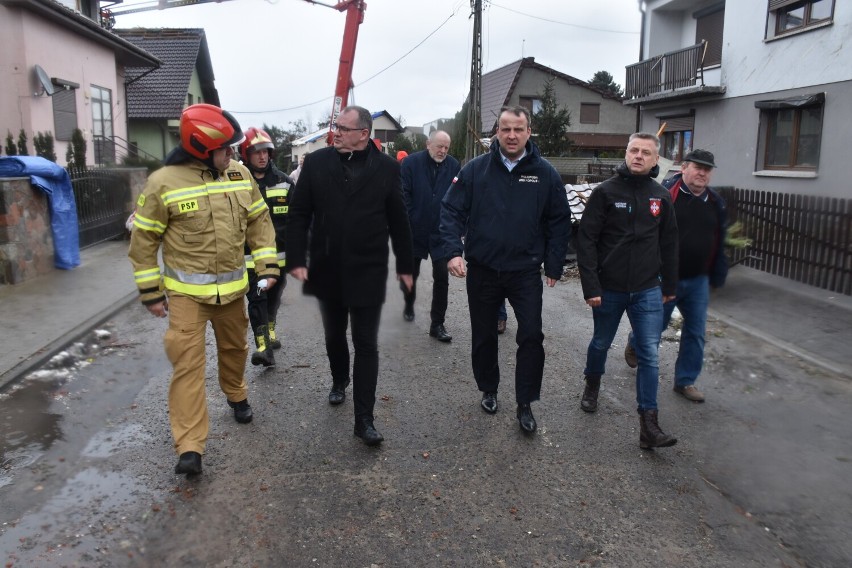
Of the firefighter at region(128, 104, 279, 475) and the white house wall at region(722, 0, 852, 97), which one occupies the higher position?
the white house wall at region(722, 0, 852, 97)

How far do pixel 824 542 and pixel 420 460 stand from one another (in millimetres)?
2086

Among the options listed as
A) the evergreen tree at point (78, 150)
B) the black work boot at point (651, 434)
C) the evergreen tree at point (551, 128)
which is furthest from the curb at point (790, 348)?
the evergreen tree at point (551, 128)

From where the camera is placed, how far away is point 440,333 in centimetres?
671

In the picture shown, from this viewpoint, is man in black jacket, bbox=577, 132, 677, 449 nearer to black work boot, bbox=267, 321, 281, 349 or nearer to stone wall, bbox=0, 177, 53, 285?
black work boot, bbox=267, 321, 281, 349

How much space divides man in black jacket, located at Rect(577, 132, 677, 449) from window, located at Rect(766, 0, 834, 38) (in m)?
12.5

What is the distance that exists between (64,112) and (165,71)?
13553 mm

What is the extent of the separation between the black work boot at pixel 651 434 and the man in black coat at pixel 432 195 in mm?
2796

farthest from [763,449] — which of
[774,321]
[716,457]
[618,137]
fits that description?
[618,137]

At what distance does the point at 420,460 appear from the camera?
13.3 feet

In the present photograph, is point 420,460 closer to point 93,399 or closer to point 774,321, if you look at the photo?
point 93,399

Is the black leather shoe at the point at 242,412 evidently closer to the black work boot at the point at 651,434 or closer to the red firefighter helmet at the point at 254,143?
the red firefighter helmet at the point at 254,143

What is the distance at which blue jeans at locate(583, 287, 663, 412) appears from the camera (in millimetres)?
4289

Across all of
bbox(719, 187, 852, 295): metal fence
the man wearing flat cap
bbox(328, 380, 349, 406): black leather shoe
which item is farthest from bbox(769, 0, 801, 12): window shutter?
bbox(328, 380, 349, 406): black leather shoe

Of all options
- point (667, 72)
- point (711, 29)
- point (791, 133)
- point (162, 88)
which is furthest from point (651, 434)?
point (162, 88)
